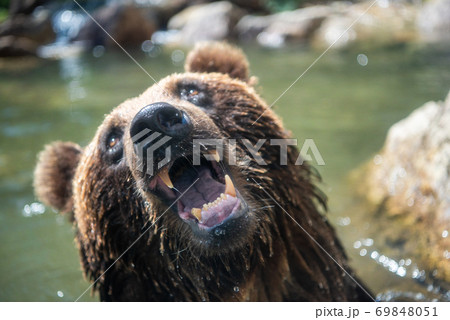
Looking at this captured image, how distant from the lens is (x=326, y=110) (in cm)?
890

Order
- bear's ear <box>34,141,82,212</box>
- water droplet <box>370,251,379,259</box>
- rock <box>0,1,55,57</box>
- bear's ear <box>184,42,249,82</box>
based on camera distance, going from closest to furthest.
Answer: bear's ear <box>34,141,82,212</box>
bear's ear <box>184,42,249,82</box>
water droplet <box>370,251,379,259</box>
rock <box>0,1,55,57</box>

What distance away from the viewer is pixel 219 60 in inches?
146

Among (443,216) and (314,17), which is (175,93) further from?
(314,17)

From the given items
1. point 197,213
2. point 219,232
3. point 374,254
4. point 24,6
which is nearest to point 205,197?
point 197,213

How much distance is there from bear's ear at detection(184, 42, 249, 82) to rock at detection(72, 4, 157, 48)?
47.8 ft

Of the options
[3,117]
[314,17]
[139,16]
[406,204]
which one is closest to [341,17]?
[314,17]

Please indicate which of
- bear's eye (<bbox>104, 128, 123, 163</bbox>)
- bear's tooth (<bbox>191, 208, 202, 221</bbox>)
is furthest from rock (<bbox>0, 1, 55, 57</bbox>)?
bear's tooth (<bbox>191, 208, 202, 221</bbox>)

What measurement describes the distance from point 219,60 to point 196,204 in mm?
1240

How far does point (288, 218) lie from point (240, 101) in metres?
0.77

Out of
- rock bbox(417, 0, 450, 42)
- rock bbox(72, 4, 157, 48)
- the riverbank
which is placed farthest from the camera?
rock bbox(72, 4, 157, 48)

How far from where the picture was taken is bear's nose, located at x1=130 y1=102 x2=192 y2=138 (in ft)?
8.41

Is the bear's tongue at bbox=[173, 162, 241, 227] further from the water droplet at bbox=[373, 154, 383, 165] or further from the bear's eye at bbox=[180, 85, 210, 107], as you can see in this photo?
the water droplet at bbox=[373, 154, 383, 165]

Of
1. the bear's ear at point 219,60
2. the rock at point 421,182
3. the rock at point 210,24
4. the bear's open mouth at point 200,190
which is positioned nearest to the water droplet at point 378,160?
the rock at point 421,182

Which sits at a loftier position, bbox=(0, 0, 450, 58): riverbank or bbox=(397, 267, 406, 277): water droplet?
bbox=(397, 267, 406, 277): water droplet
